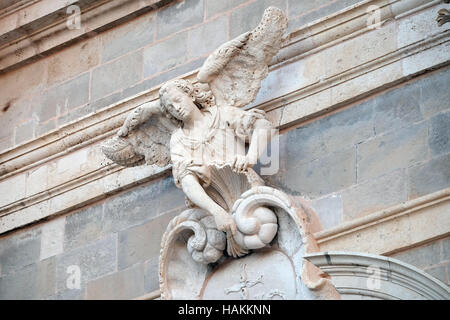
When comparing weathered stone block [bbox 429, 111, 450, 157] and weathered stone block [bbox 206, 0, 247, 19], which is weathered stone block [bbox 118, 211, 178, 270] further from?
weathered stone block [bbox 429, 111, 450, 157]

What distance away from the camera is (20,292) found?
9.95 m

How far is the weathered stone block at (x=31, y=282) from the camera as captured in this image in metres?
9.83

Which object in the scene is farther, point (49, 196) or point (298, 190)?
point (49, 196)

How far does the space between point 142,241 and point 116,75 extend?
138cm

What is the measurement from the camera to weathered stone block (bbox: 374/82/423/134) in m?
8.57

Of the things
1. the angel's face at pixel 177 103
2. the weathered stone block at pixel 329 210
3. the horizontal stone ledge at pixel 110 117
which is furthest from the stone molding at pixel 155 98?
the weathered stone block at pixel 329 210

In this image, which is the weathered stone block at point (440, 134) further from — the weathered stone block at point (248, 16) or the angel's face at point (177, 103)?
the weathered stone block at point (248, 16)

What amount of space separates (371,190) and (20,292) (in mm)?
2650

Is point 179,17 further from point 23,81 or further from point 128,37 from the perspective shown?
point 23,81
